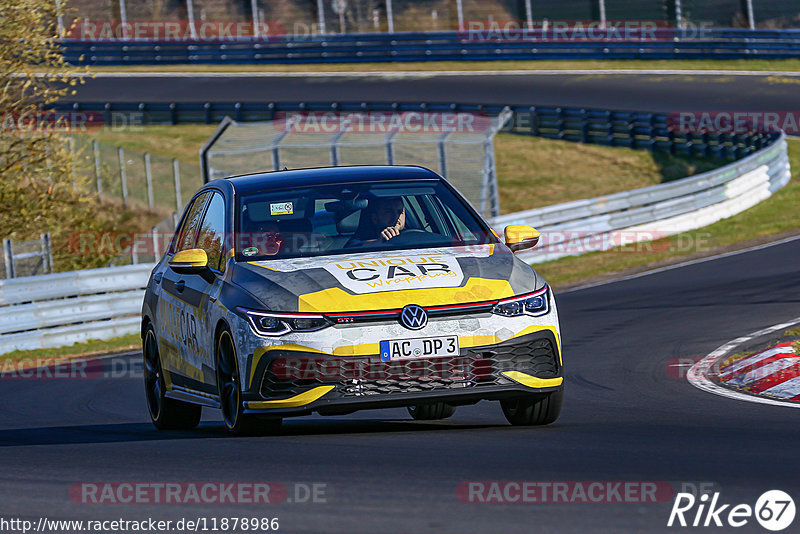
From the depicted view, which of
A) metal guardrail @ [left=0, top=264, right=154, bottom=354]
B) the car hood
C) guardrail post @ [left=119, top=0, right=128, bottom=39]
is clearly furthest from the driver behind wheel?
guardrail post @ [left=119, top=0, right=128, bottom=39]

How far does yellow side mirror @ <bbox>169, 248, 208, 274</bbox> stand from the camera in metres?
8.08

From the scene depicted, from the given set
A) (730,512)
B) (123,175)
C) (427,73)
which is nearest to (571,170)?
(123,175)

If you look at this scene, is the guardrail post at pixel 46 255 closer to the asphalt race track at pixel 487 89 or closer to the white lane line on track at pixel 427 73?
the asphalt race track at pixel 487 89

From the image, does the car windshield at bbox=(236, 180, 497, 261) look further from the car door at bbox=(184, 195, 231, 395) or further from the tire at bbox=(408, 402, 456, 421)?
the tire at bbox=(408, 402, 456, 421)

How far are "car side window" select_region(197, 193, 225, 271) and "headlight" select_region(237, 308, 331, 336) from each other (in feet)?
3.14

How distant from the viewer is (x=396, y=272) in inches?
294

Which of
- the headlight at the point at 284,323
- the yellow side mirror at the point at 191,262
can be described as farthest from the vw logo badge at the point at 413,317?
the yellow side mirror at the point at 191,262

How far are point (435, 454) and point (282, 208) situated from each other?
2272 millimetres

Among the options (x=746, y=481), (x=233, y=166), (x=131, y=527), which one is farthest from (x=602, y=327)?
(x=233, y=166)

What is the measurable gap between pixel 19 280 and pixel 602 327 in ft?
24.6

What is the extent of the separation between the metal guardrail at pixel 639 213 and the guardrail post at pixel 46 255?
21.5ft

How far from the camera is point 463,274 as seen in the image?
751 cm

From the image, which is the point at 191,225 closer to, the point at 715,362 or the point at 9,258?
the point at 715,362

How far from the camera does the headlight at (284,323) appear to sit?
7215 mm
